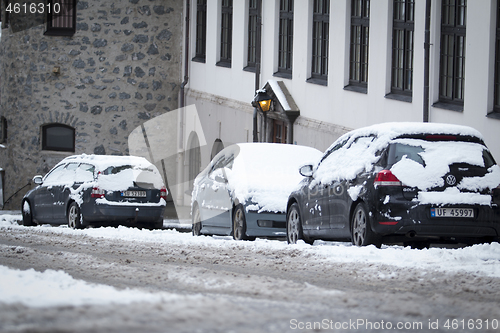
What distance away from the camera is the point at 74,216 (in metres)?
16.6

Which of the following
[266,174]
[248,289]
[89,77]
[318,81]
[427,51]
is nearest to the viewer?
[248,289]

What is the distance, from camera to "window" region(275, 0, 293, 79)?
21.0 meters

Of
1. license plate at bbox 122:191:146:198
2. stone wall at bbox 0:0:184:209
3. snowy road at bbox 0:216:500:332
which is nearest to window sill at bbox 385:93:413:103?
license plate at bbox 122:191:146:198

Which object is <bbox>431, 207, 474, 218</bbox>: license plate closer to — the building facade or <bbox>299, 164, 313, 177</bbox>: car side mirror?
<bbox>299, 164, 313, 177</bbox>: car side mirror

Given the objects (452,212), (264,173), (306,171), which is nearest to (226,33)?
(264,173)

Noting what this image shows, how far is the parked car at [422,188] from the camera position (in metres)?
9.21

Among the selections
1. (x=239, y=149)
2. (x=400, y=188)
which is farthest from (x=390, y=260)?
(x=239, y=149)

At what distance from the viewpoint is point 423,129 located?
9.54 meters

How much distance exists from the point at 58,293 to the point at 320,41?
14.3 metres

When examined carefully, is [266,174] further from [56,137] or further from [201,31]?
[56,137]

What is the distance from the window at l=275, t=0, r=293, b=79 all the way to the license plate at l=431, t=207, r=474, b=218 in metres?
11.9

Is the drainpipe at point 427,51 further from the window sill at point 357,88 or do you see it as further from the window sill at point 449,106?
the window sill at point 357,88

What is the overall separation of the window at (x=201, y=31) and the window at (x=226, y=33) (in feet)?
4.85

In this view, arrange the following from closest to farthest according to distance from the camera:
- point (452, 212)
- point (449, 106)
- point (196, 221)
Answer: point (452, 212) < point (449, 106) < point (196, 221)
